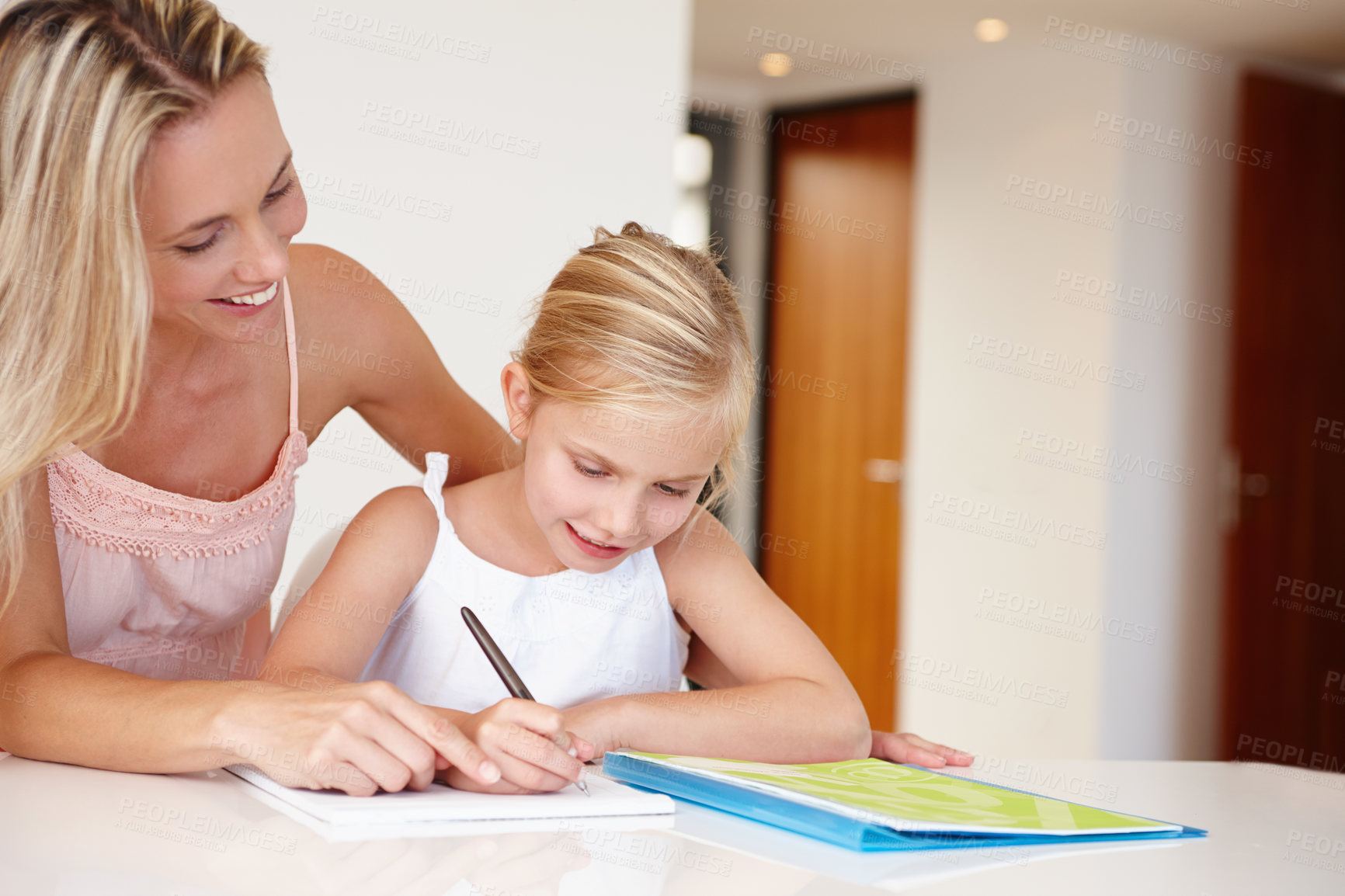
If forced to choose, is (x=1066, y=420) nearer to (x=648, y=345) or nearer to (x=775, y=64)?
(x=775, y=64)

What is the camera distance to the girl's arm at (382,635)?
2.70ft

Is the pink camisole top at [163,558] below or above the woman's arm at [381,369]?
below

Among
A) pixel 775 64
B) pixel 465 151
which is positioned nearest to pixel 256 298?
pixel 465 151

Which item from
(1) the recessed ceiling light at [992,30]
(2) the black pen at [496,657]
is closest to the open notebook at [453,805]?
(2) the black pen at [496,657]

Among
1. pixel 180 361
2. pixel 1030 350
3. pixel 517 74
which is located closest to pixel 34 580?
pixel 180 361

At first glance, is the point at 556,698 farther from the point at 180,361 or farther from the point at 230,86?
the point at 230,86

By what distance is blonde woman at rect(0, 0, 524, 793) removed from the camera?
85cm

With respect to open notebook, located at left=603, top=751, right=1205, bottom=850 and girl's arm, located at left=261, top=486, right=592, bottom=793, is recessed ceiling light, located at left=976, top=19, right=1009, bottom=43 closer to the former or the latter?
girl's arm, located at left=261, top=486, right=592, bottom=793

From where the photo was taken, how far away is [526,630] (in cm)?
132

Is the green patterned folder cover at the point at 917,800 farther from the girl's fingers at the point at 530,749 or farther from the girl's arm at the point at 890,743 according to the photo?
the girl's arm at the point at 890,743

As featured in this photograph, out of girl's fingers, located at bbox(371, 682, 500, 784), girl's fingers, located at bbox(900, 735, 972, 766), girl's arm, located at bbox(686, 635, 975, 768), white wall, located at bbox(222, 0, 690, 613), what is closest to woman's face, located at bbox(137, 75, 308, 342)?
girl's fingers, located at bbox(371, 682, 500, 784)

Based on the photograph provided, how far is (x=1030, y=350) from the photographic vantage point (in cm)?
411

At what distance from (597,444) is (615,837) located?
1.63 feet

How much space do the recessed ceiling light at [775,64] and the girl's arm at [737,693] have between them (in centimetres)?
351
